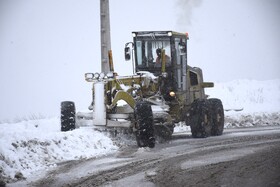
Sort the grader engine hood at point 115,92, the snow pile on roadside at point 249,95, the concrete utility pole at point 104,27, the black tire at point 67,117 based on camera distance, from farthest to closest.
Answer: the snow pile on roadside at point 249,95
the concrete utility pole at point 104,27
the black tire at point 67,117
the grader engine hood at point 115,92

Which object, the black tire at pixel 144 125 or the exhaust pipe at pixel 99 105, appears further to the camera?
the exhaust pipe at pixel 99 105

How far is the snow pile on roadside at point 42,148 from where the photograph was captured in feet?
31.5

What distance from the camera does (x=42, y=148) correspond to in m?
11.0

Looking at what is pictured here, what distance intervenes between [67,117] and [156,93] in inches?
106

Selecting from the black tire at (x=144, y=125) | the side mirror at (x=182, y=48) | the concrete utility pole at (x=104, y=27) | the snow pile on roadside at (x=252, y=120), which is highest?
the concrete utility pole at (x=104, y=27)

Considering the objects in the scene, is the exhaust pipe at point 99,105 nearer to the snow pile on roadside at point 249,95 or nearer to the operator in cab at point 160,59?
the operator in cab at point 160,59

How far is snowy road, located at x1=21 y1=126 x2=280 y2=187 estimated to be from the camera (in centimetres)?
782

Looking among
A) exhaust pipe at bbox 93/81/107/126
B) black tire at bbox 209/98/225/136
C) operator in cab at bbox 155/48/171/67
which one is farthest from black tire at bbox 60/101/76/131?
black tire at bbox 209/98/225/136

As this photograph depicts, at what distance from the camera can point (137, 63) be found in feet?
53.1

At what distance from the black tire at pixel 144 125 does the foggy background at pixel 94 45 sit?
2268cm

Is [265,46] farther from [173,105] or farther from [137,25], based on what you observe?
[173,105]

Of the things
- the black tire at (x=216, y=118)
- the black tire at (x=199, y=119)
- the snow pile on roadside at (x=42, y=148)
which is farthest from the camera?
the black tire at (x=216, y=118)

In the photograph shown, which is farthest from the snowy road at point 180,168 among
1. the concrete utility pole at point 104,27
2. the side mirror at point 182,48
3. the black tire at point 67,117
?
the concrete utility pole at point 104,27

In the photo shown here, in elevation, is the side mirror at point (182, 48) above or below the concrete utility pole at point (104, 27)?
below
